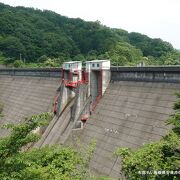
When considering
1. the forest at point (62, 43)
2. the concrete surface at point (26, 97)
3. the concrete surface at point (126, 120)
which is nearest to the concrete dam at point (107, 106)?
the concrete surface at point (126, 120)

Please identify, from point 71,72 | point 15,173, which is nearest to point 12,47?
point 71,72

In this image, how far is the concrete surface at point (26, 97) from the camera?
29.1 m

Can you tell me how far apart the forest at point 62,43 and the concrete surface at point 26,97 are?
84.3 ft

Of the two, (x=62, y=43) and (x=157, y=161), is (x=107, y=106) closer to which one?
(x=157, y=161)

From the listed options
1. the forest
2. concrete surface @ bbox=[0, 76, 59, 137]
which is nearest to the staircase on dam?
concrete surface @ bbox=[0, 76, 59, 137]

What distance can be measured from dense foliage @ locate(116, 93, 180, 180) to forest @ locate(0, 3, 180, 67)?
2079 inches

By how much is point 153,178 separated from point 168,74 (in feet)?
29.8

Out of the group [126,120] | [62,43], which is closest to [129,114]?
[126,120]

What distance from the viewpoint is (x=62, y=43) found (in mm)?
79062

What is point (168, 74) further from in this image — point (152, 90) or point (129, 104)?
point (129, 104)

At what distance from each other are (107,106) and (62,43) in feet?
197

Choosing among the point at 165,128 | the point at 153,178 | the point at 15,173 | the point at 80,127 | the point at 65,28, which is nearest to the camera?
the point at 15,173

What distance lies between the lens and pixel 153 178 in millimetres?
9258

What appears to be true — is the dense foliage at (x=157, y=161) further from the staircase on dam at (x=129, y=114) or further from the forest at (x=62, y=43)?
the forest at (x=62, y=43)
